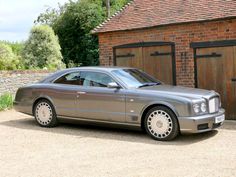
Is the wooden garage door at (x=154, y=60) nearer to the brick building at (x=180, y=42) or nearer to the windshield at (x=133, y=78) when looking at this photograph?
the brick building at (x=180, y=42)

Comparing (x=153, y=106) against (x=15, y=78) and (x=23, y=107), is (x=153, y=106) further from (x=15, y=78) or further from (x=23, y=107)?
(x=15, y=78)

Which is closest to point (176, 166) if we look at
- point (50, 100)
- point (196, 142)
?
point (196, 142)

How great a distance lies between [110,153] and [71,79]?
10.5 ft

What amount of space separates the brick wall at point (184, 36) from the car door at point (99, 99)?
3296mm

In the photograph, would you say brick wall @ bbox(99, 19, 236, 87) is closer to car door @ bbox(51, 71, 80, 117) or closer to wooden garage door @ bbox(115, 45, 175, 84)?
wooden garage door @ bbox(115, 45, 175, 84)

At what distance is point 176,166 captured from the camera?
6.70 m

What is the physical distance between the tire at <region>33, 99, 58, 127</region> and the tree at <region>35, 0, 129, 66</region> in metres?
16.0

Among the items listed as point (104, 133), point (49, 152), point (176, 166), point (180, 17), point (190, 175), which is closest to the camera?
point (190, 175)

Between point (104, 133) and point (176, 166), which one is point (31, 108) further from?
point (176, 166)

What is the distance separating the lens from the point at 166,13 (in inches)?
507

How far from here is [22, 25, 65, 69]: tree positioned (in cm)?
2302

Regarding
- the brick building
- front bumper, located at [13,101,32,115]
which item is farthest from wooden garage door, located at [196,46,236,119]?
front bumper, located at [13,101,32,115]

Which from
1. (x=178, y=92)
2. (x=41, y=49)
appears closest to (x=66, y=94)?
(x=178, y=92)

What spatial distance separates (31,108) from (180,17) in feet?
16.3
